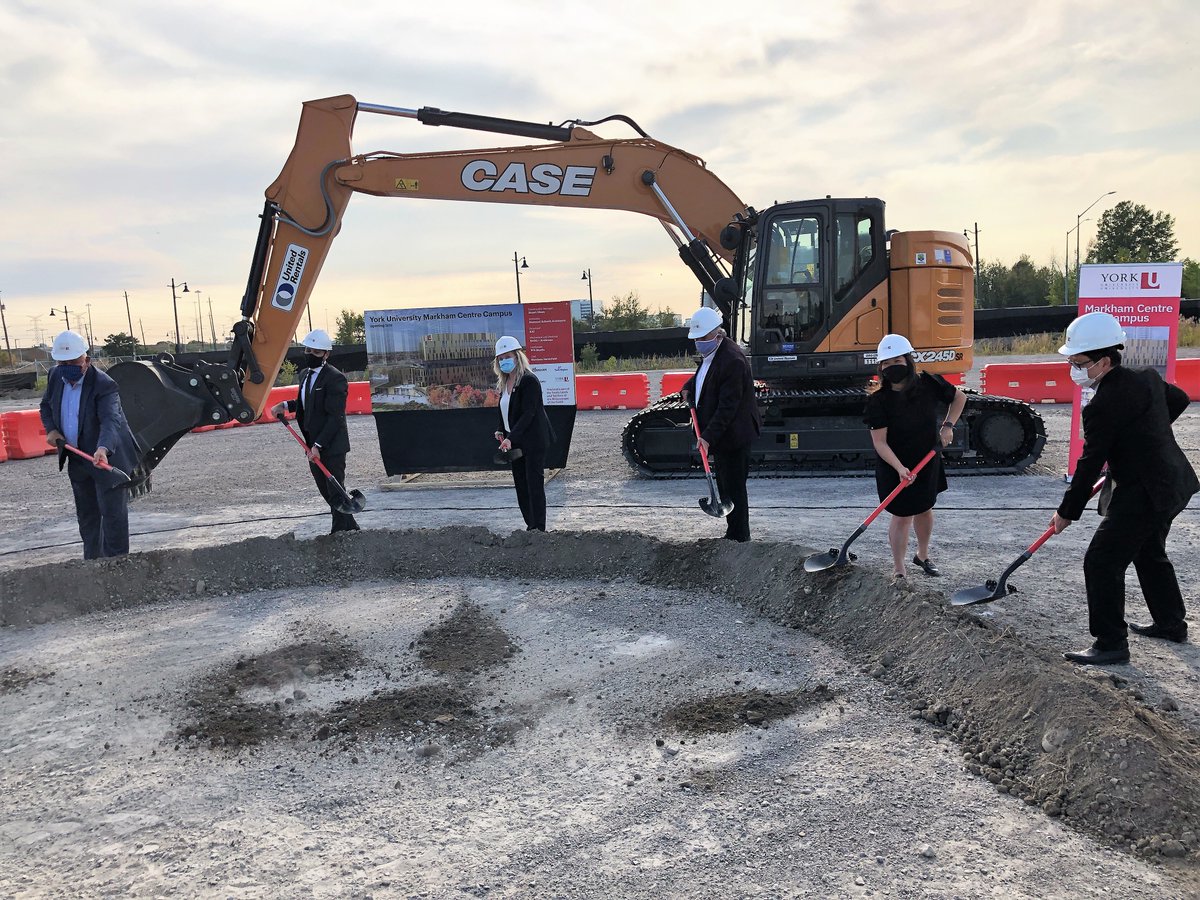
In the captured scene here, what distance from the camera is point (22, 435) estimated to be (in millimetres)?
15094

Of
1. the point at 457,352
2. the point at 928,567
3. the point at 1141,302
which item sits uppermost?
the point at 1141,302

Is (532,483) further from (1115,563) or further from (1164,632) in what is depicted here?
(1164,632)

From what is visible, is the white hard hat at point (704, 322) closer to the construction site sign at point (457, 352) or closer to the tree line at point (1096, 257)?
the construction site sign at point (457, 352)

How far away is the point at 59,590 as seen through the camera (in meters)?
6.45

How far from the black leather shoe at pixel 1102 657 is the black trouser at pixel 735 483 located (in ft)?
8.46

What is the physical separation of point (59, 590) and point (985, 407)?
986 cm

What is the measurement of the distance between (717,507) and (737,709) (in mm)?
2776

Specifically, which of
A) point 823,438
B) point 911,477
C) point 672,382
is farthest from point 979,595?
point 672,382

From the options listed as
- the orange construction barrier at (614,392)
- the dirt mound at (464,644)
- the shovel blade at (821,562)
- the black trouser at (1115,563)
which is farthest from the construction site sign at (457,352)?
the orange construction barrier at (614,392)

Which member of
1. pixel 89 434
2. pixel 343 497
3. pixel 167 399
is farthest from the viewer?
pixel 167 399

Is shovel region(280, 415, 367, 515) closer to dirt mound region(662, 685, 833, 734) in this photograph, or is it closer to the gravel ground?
the gravel ground

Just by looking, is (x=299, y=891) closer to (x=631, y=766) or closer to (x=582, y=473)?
(x=631, y=766)

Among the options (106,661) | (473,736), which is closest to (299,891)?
(473,736)

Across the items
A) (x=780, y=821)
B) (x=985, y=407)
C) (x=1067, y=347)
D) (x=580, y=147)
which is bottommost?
(x=780, y=821)
